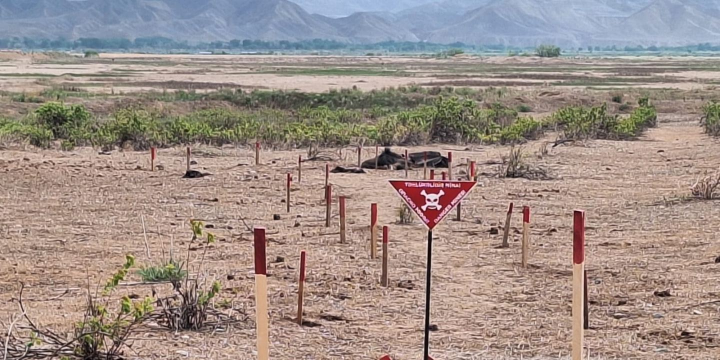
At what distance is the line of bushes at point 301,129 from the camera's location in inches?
977

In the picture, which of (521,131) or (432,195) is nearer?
(432,195)

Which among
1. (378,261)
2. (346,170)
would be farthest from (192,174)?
(378,261)

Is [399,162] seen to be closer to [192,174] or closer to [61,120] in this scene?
[192,174]

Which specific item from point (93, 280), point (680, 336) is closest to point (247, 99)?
point (93, 280)

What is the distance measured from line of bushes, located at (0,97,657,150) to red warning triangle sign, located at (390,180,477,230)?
61.4 ft

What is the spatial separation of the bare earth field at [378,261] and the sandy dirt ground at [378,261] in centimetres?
3

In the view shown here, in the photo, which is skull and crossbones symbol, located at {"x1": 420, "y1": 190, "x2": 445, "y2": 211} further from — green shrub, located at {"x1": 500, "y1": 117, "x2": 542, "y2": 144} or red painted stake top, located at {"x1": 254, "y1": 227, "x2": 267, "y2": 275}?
green shrub, located at {"x1": 500, "y1": 117, "x2": 542, "y2": 144}

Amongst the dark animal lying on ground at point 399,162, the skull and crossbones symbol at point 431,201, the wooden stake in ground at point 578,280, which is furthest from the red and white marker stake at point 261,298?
the dark animal lying on ground at point 399,162

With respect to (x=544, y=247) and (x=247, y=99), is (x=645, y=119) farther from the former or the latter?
(x=544, y=247)

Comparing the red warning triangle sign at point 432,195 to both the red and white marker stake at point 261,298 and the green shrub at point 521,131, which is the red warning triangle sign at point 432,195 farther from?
the green shrub at point 521,131

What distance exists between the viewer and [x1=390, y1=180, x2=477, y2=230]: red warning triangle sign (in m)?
6.36

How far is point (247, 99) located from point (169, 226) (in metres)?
28.0

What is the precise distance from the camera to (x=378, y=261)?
37.7 ft

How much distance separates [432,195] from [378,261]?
16.9 ft
